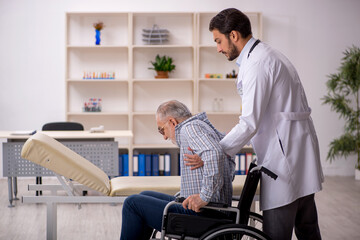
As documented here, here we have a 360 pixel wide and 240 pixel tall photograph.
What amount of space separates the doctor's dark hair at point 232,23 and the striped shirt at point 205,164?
0.45m

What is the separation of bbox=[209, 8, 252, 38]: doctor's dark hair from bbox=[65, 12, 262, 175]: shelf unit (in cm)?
359

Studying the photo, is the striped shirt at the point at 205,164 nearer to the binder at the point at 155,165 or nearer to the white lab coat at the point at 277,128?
the white lab coat at the point at 277,128

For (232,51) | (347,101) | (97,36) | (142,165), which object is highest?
(97,36)

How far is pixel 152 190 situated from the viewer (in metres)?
2.77

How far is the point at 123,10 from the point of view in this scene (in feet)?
19.0

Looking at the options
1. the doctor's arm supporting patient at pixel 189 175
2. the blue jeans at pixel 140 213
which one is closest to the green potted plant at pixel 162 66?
the doctor's arm supporting patient at pixel 189 175

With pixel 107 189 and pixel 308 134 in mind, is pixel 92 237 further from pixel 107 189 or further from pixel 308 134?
pixel 308 134

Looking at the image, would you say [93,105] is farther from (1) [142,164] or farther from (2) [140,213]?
(2) [140,213]

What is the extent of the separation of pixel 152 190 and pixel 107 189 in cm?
26

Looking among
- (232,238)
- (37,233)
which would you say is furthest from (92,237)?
(232,238)

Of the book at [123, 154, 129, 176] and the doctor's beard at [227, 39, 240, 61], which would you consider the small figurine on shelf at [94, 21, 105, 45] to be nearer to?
the book at [123, 154, 129, 176]

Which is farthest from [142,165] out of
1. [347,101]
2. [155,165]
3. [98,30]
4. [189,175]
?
[189,175]

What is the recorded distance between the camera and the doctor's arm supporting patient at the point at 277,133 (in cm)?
198

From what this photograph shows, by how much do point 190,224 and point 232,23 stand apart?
36.0 inches
